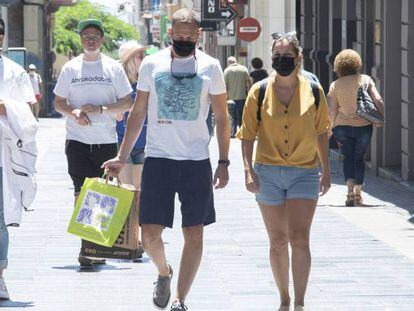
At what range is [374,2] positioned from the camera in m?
19.9

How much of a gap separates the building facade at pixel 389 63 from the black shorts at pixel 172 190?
9.56 m

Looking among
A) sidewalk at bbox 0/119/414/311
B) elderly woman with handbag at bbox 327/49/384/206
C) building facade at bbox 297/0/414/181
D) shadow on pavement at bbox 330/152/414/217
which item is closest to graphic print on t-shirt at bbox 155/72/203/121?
sidewalk at bbox 0/119/414/311

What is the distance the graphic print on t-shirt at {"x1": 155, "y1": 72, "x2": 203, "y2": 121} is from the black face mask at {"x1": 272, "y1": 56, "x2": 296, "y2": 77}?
47cm

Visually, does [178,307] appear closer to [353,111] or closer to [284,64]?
[284,64]

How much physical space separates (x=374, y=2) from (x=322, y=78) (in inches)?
186

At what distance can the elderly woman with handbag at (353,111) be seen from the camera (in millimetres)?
14492

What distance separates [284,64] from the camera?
7.92 m

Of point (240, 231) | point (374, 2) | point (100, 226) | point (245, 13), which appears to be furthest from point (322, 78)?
point (245, 13)

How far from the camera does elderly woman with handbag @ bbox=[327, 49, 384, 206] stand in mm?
14492

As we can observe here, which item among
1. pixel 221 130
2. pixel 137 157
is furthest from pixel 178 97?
pixel 137 157

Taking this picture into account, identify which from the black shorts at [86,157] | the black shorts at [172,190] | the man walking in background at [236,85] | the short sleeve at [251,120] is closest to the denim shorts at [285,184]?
the short sleeve at [251,120]

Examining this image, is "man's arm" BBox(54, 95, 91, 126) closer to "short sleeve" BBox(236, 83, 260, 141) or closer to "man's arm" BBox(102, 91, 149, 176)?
"man's arm" BBox(102, 91, 149, 176)

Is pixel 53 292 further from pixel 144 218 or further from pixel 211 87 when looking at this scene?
pixel 211 87

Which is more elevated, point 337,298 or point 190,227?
point 190,227
